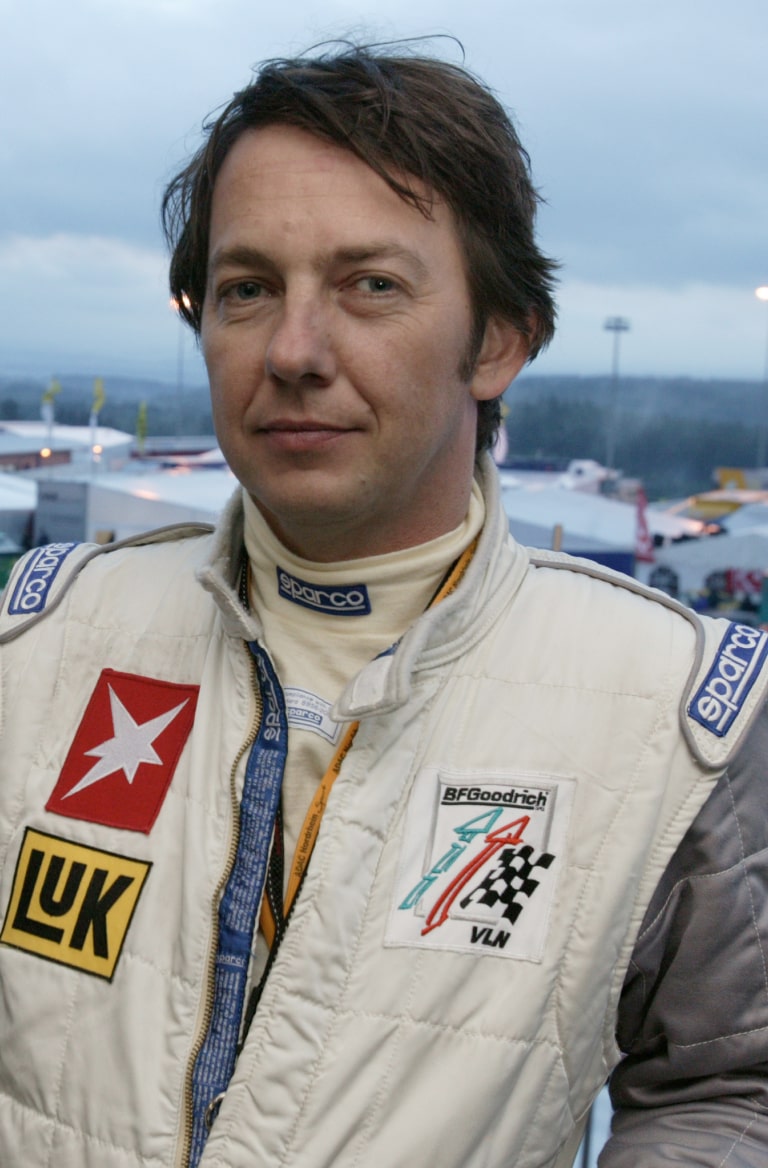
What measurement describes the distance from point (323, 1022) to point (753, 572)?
1184cm

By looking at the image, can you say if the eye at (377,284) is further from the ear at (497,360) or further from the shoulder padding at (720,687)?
the shoulder padding at (720,687)

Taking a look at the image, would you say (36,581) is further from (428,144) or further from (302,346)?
(428,144)

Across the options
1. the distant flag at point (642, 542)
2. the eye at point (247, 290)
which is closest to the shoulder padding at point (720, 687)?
the eye at point (247, 290)

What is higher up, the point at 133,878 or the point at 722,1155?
the point at 133,878

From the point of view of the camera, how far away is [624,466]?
210 feet

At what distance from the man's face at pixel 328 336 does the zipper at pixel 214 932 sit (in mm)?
197

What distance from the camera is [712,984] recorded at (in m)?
1.17

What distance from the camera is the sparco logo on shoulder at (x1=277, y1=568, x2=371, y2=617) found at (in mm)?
1253

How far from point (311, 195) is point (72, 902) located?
0.77 metres

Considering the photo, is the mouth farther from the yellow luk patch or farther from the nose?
the yellow luk patch

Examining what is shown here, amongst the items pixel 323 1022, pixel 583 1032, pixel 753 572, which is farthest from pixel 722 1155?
pixel 753 572

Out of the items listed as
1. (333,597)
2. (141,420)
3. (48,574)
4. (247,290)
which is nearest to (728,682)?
(333,597)

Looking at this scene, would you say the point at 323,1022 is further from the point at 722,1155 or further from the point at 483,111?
the point at 483,111

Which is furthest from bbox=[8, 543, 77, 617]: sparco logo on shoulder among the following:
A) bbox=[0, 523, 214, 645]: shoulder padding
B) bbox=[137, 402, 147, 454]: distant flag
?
bbox=[137, 402, 147, 454]: distant flag
